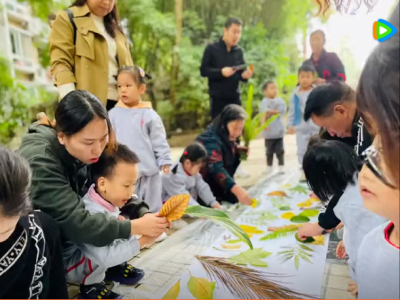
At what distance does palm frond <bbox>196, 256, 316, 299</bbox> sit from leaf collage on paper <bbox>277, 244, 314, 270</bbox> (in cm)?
12

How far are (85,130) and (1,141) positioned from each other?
0.70 feet

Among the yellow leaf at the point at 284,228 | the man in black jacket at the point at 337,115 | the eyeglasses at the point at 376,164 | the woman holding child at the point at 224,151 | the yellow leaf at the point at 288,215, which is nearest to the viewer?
the eyeglasses at the point at 376,164

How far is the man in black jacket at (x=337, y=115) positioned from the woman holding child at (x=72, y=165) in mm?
315

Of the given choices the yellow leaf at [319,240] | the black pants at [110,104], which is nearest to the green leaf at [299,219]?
the yellow leaf at [319,240]

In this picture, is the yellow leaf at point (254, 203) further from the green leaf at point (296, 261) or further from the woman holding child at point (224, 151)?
the green leaf at point (296, 261)

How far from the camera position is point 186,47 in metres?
1.31

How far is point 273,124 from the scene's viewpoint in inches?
68.7

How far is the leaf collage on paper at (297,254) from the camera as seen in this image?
70 centimetres

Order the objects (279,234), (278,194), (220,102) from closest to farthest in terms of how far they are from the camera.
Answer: (279,234)
(278,194)
(220,102)

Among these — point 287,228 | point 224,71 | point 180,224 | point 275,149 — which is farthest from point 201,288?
point 275,149

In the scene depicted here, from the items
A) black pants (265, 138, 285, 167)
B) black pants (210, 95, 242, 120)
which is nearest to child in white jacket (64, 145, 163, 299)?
black pants (210, 95, 242, 120)

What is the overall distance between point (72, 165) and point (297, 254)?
49 cm

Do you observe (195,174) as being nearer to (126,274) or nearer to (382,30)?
(126,274)

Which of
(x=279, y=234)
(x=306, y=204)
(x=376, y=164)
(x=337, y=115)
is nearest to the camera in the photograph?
(x=376, y=164)
